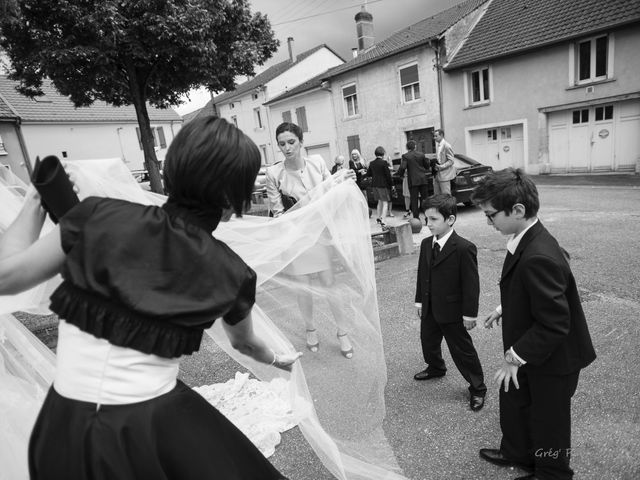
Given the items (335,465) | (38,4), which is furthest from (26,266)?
(38,4)

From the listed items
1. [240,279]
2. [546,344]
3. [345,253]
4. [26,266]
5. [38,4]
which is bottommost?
[546,344]

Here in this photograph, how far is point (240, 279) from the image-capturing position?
111 cm

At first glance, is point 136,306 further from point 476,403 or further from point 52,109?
point 52,109

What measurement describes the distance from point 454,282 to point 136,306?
2.15m

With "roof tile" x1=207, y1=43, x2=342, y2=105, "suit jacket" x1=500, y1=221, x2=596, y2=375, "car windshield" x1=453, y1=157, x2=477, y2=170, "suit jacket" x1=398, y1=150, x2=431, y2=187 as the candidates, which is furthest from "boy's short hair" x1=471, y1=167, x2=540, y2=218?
"roof tile" x1=207, y1=43, x2=342, y2=105

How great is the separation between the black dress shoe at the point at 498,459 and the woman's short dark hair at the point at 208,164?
2.07 meters

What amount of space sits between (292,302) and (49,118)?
3119cm

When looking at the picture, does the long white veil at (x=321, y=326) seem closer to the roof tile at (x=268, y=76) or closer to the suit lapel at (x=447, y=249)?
the suit lapel at (x=447, y=249)

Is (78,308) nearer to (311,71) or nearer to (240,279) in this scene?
(240,279)

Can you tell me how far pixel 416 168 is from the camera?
873cm

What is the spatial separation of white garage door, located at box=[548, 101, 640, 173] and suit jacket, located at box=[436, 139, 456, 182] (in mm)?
8639

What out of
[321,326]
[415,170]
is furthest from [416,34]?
[321,326]

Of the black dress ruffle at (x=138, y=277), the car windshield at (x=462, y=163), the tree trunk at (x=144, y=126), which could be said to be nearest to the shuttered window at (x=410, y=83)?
the car windshield at (x=462, y=163)

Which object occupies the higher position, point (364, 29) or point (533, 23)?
point (364, 29)
